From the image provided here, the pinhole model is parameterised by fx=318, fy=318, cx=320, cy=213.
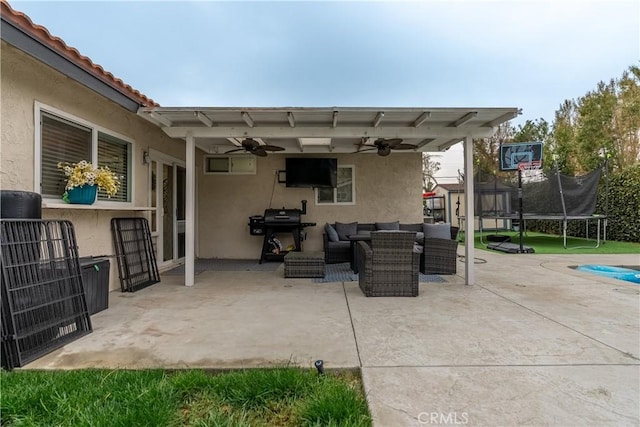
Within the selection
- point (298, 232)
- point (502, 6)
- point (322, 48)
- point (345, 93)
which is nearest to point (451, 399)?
point (298, 232)

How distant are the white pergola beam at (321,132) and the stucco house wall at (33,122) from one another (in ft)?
2.62

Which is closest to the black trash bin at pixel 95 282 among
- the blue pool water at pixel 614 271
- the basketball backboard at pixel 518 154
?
the blue pool water at pixel 614 271

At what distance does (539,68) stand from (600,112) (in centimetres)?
605

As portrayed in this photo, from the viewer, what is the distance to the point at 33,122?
3.38m

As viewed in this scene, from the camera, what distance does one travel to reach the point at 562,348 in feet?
8.80

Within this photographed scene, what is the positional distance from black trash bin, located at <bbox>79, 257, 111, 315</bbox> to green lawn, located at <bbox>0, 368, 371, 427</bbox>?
1.40m

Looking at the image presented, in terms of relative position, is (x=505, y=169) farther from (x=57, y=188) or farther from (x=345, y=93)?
(x=57, y=188)


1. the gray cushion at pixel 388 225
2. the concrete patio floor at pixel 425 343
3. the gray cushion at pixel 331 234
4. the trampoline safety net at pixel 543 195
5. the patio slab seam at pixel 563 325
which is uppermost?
the trampoline safety net at pixel 543 195

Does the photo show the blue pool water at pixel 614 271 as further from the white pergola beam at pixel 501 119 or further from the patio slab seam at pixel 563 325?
the white pergola beam at pixel 501 119

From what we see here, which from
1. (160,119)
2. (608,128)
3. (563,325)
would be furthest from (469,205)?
(608,128)

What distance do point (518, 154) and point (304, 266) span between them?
9.42 m

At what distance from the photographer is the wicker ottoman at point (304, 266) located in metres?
5.62

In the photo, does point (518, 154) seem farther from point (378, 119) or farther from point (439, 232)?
point (378, 119)

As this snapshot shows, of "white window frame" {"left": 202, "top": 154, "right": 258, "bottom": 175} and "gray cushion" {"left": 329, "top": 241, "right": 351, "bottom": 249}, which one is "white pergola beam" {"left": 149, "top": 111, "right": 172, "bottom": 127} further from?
"gray cushion" {"left": 329, "top": 241, "right": 351, "bottom": 249}
